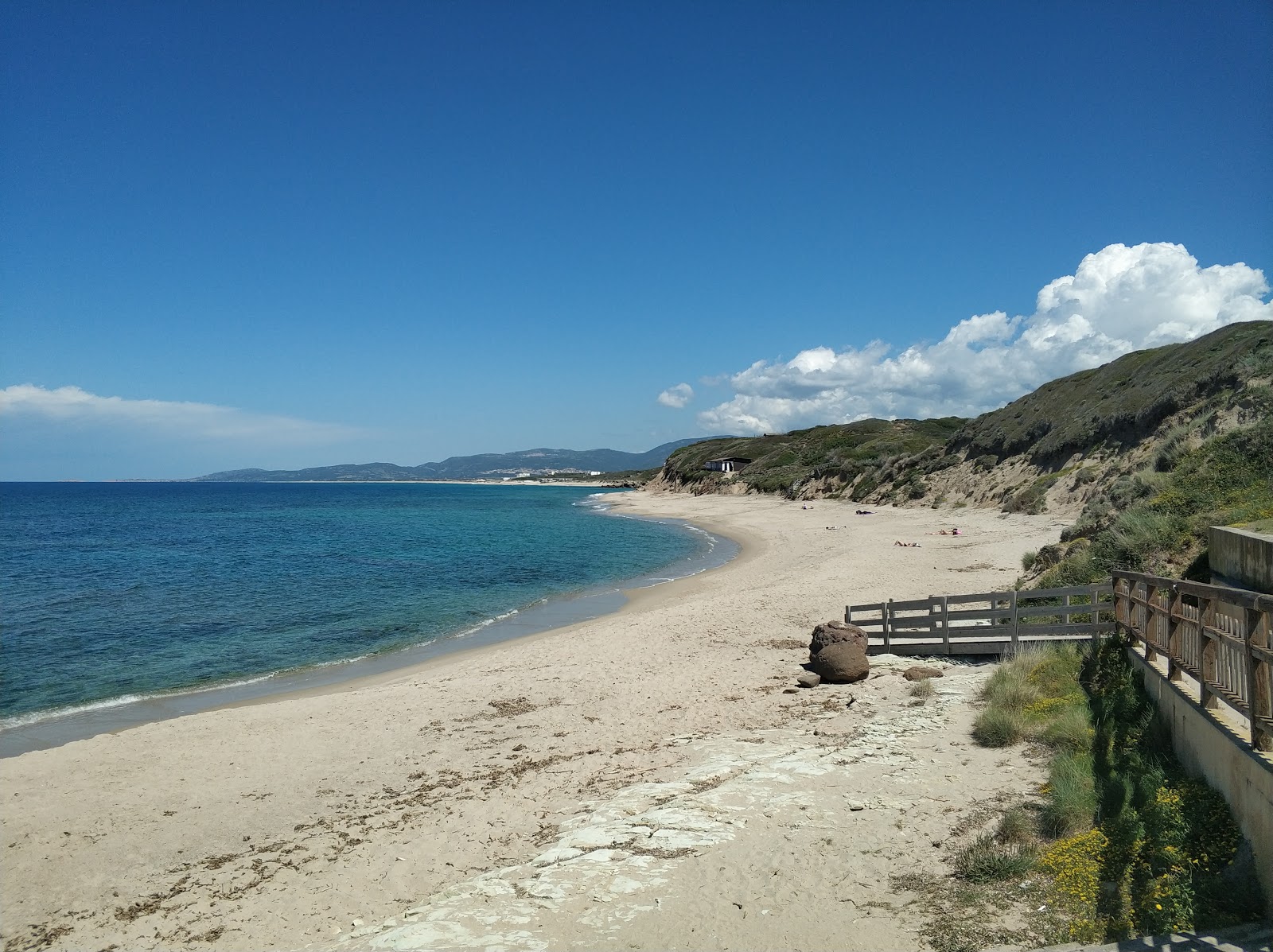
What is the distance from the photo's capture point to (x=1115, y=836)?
6199 millimetres

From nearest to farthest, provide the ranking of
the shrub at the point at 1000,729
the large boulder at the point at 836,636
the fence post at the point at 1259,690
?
the fence post at the point at 1259,690, the shrub at the point at 1000,729, the large boulder at the point at 836,636

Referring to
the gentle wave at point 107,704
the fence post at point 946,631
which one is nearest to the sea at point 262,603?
the gentle wave at point 107,704

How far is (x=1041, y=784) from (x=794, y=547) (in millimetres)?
32078

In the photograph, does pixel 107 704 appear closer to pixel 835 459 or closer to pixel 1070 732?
pixel 1070 732

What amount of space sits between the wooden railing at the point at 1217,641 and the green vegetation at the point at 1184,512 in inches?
175

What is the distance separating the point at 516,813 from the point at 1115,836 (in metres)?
6.12

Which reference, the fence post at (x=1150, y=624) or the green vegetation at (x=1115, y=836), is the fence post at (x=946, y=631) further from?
the fence post at (x=1150, y=624)

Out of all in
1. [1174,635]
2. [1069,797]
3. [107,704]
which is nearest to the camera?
[1069,797]

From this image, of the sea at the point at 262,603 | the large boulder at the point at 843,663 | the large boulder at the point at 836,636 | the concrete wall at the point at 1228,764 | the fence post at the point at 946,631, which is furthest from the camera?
the sea at the point at 262,603

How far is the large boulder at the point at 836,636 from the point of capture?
14289 mm

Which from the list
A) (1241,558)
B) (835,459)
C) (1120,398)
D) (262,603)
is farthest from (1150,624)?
(835,459)

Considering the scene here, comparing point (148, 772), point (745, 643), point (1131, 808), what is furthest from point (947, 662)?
point (148, 772)

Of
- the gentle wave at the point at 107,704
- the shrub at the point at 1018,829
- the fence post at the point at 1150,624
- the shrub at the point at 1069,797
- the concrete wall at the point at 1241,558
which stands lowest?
the gentle wave at the point at 107,704

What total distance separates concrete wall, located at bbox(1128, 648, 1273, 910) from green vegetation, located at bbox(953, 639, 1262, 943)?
118 mm
